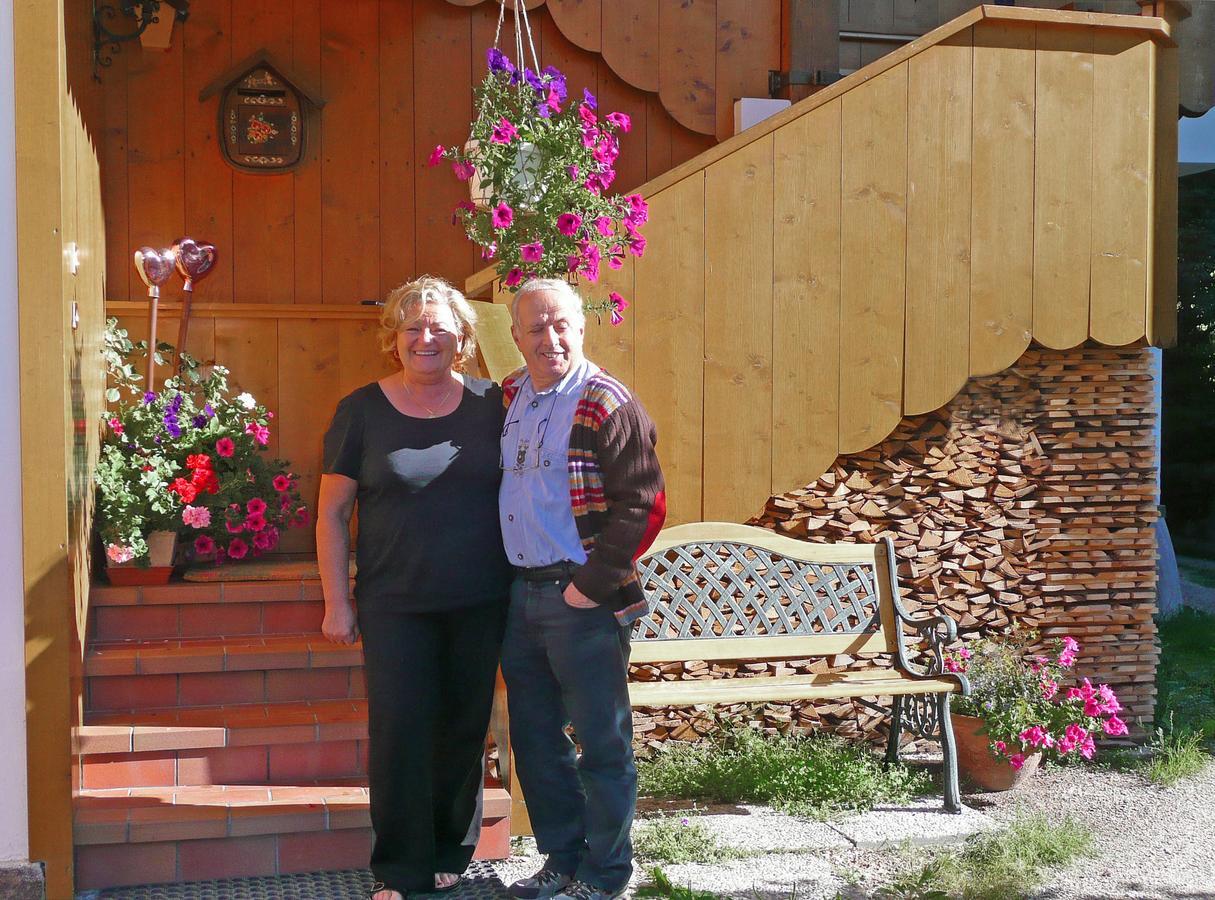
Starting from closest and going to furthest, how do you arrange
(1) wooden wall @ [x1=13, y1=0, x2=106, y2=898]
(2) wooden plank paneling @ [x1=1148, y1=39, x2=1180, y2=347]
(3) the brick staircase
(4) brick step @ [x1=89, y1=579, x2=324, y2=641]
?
1. (1) wooden wall @ [x1=13, y1=0, x2=106, y2=898]
2. (3) the brick staircase
3. (4) brick step @ [x1=89, y1=579, x2=324, y2=641]
4. (2) wooden plank paneling @ [x1=1148, y1=39, x2=1180, y2=347]

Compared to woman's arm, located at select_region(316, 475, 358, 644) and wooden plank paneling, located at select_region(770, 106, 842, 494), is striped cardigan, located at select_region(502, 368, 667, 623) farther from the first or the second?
wooden plank paneling, located at select_region(770, 106, 842, 494)

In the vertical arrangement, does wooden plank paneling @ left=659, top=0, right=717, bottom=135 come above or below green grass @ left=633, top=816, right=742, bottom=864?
above

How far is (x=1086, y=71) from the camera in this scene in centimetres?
514

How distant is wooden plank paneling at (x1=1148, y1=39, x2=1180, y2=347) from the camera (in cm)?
521

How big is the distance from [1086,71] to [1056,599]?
7.33 feet

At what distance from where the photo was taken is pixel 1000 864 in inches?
149

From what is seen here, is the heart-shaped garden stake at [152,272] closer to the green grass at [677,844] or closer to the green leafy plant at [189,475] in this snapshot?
the green leafy plant at [189,475]

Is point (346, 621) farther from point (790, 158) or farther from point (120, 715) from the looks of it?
point (790, 158)

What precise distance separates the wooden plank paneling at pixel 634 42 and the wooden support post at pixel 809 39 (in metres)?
0.67

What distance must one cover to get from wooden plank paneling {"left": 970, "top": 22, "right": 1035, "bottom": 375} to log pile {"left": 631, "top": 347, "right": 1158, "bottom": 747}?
0.79 feet

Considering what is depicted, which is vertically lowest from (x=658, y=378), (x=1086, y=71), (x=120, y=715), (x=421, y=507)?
(x=120, y=715)

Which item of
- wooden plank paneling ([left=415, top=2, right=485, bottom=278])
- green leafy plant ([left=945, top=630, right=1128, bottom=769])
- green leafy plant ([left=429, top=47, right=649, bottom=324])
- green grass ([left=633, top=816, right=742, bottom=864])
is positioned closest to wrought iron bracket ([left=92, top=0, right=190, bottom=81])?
wooden plank paneling ([left=415, top=2, right=485, bottom=278])

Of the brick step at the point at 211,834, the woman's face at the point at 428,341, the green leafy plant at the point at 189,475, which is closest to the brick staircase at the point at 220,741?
the brick step at the point at 211,834

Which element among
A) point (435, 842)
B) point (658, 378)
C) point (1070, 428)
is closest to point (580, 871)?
point (435, 842)
